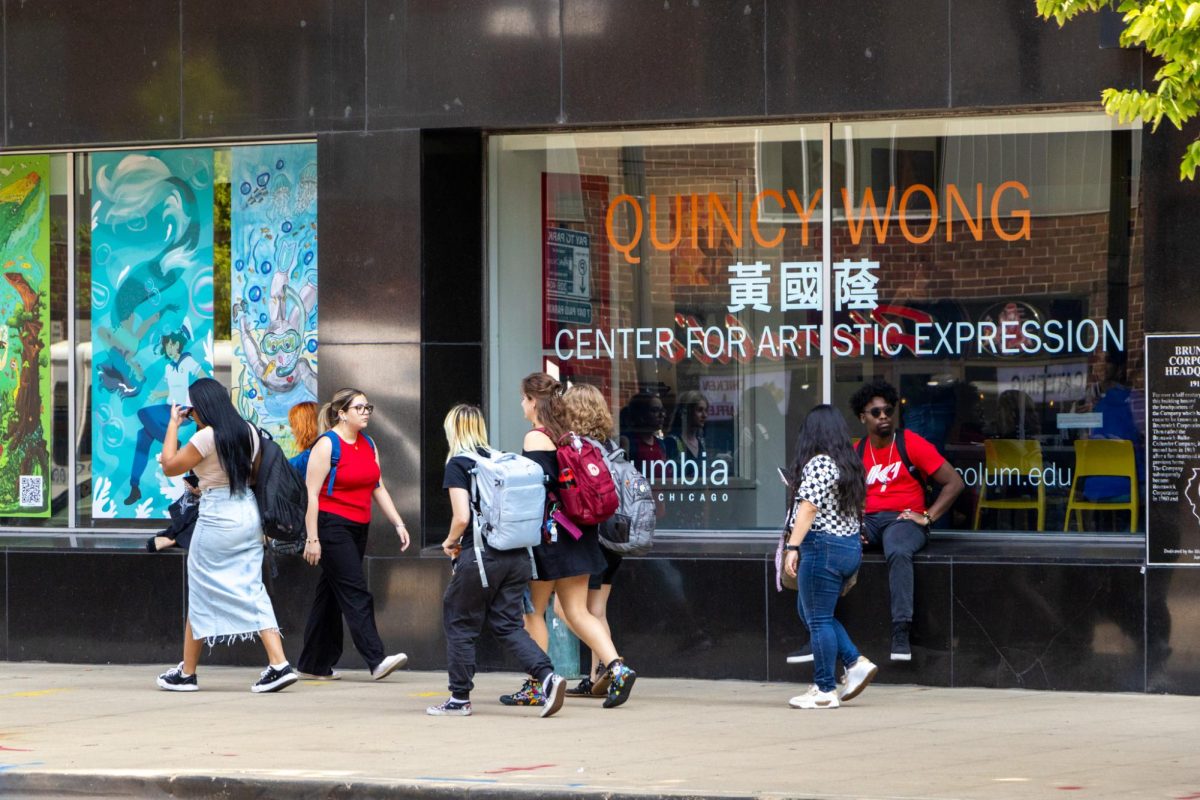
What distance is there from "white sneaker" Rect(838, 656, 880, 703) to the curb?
3.06m

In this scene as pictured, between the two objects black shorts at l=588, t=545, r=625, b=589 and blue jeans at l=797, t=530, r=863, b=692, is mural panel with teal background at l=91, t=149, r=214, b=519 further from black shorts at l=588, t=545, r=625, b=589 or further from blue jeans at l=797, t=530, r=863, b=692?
blue jeans at l=797, t=530, r=863, b=692

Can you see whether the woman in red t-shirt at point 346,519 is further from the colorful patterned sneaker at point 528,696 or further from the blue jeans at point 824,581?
the blue jeans at point 824,581

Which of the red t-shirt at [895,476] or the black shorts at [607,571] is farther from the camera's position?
the red t-shirt at [895,476]

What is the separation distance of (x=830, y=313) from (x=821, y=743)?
3950mm

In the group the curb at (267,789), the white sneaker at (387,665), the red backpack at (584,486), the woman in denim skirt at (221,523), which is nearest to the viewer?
the curb at (267,789)

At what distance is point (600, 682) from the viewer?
10.9 m

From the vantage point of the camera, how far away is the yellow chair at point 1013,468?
11914mm

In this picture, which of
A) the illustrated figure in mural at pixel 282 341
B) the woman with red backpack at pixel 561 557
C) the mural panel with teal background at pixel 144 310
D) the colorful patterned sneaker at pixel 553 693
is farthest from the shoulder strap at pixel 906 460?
the mural panel with teal background at pixel 144 310

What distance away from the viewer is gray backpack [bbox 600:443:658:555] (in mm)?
10727

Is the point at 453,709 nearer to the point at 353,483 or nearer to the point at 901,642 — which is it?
the point at 353,483

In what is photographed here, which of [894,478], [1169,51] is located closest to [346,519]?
[894,478]

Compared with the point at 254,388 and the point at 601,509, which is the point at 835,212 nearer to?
the point at 601,509

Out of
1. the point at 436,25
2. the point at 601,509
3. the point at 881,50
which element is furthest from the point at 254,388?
the point at 881,50

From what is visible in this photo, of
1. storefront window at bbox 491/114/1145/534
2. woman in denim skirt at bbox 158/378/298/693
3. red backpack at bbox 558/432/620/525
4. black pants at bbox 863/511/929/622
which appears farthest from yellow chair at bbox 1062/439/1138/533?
woman in denim skirt at bbox 158/378/298/693
